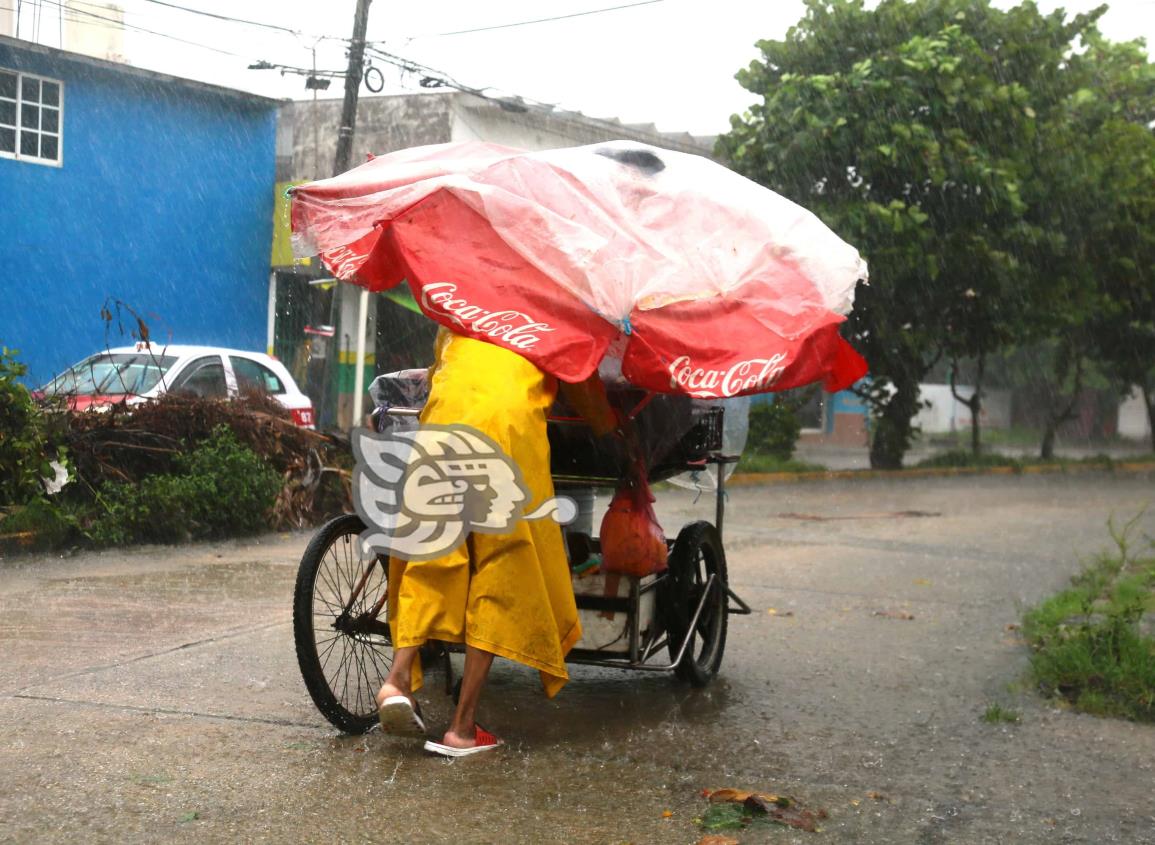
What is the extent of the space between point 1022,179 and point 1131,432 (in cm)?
4097

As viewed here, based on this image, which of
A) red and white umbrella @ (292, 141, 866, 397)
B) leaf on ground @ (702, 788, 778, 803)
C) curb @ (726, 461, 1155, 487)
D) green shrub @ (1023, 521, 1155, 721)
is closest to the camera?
leaf on ground @ (702, 788, 778, 803)

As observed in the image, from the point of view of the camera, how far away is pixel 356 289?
77.0 feet

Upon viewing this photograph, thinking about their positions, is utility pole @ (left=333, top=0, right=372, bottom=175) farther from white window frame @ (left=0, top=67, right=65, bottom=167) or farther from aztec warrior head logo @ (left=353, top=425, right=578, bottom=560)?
aztec warrior head logo @ (left=353, top=425, right=578, bottom=560)

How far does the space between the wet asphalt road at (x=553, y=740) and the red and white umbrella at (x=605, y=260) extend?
1361 mm

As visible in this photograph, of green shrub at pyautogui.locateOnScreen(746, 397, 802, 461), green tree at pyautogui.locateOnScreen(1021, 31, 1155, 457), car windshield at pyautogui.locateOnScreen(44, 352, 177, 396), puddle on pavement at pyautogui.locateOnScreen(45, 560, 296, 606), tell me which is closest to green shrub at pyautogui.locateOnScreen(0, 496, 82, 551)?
puddle on pavement at pyautogui.locateOnScreen(45, 560, 296, 606)

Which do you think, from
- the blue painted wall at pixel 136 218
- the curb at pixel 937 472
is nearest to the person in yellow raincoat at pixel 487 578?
the curb at pixel 937 472

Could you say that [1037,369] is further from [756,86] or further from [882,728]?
[882,728]

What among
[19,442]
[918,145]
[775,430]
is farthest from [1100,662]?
[775,430]

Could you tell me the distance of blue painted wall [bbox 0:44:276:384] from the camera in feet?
63.3

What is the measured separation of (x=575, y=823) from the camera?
12.9 feet

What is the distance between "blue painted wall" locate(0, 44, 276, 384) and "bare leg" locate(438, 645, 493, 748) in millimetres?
15128

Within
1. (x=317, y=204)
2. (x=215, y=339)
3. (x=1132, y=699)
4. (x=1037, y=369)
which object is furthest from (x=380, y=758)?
(x=1037, y=369)

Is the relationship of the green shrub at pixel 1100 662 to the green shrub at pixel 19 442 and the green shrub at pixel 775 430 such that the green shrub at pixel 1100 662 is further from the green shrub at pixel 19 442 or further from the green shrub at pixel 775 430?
the green shrub at pixel 775 430

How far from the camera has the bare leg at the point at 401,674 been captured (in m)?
4.30
